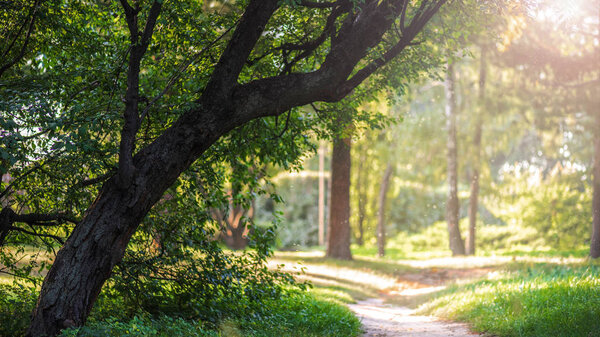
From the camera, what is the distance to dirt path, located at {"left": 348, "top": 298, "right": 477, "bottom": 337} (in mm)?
8914

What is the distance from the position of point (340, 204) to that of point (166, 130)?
47.6 feet

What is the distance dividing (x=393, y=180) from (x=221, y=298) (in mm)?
25600

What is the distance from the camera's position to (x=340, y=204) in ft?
66.1

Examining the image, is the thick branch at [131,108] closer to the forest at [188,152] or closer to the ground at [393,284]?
the forest at [188,152]

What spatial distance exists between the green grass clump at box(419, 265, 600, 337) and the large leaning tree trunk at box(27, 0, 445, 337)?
4.39 metres

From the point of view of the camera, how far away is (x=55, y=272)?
17.8ft

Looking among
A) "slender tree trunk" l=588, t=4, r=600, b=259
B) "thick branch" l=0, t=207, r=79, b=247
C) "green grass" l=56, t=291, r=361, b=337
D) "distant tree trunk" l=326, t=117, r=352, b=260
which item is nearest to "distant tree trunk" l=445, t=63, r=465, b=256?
"distant tree trunk" l=326, t=117, r=352, b=260

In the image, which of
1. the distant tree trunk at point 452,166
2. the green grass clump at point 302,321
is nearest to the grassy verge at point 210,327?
the green grass clump at point 302,321

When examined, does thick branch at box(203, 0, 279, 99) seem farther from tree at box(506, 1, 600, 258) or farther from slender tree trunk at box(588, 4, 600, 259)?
slender tree trunk at box(588, 4, 600, 259)

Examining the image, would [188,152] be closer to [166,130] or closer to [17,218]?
[166,130]

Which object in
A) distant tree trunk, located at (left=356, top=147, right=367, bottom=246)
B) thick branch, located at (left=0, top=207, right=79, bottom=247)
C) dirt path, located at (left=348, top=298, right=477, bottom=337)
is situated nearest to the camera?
thick branch, located at (left=0, top=207, right=79, bottom=247)

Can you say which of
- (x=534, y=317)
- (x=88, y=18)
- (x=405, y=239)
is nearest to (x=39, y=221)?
(x=88, y=18)

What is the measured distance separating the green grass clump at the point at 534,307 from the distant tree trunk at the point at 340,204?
27.3 feet

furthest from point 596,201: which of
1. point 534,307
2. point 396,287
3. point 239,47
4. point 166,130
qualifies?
point 166,130
